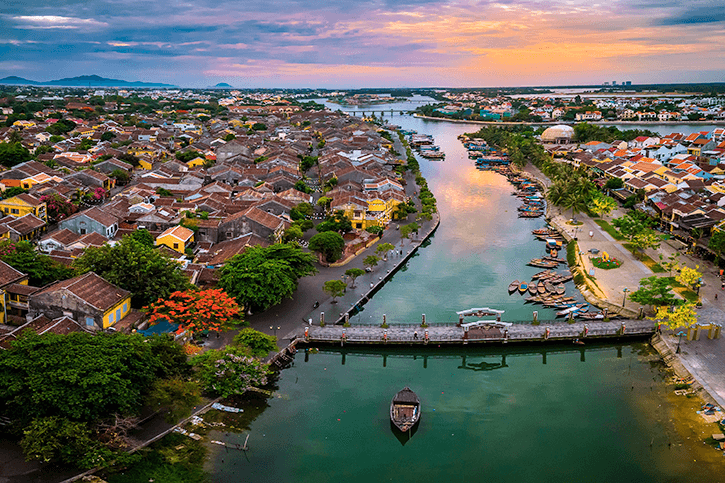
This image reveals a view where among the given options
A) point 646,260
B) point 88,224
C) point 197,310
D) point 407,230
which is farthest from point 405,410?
point 88,224

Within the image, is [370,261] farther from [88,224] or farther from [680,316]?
[88,224]

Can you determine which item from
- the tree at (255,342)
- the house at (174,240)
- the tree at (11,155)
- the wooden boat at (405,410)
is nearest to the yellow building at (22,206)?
A: the house at (174,240)

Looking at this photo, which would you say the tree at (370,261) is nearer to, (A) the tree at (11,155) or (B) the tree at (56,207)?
(B) the tree at (56,207)

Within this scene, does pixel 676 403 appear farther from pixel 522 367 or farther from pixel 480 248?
pixel 480 248

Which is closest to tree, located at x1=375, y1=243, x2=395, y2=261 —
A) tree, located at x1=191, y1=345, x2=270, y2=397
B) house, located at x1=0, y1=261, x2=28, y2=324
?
tree, located at x1=191, y1=345, x2=270, y2=397

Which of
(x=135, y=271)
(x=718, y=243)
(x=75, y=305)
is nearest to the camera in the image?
(x=75, y=305)

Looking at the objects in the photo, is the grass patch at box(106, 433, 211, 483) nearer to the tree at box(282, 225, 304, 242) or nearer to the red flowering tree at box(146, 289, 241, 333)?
the red flowering tree at box(146, 289, 241, 333)

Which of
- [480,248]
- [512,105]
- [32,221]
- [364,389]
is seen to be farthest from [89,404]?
[512,105]
